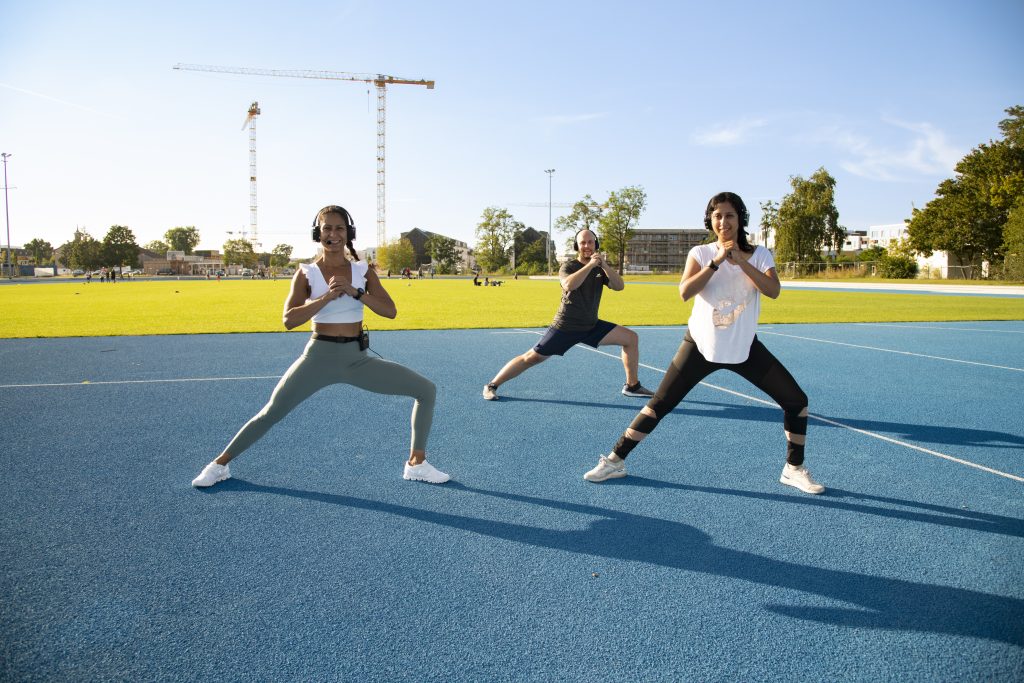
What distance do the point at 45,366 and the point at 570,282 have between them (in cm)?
824

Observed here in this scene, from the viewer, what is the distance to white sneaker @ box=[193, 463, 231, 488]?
4537mm

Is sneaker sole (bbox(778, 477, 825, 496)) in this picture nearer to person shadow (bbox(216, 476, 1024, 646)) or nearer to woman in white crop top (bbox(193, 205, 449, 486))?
person shadow (bbox(216, 476, 1024, 646))

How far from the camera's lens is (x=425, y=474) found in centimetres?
468

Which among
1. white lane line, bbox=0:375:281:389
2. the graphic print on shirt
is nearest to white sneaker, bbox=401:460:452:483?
the graphic print on shirt

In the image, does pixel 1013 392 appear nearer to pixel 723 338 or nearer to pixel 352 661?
pixel 723 338

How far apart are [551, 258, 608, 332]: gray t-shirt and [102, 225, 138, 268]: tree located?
12232 cm

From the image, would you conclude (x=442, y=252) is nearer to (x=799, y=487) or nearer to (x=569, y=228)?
(x=569, y=228)

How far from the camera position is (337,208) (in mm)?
4375

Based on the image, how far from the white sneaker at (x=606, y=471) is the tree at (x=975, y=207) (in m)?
59.2

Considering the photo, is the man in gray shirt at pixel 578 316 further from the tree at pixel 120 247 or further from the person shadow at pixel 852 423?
the tree at pixel 120 247

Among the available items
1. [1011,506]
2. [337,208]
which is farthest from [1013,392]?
[337,208]

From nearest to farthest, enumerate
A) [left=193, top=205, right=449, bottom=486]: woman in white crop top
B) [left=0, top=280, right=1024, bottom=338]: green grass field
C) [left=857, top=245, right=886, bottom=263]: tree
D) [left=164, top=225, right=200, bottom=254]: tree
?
[left=193, top=205, right=449, bottom=486]: woman in white crop top, [left=0, top=280, right=1024, bottom=338]: green grass field, [left=857, top=245, right=886, bottom=263]: tree, [left=164, top=225, right=200, bottom=254]: tree

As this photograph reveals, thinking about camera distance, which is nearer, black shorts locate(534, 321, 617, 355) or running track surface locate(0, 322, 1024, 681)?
running track surface locate(0, 322, 1024, 681)

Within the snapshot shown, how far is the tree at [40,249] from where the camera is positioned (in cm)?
16152
